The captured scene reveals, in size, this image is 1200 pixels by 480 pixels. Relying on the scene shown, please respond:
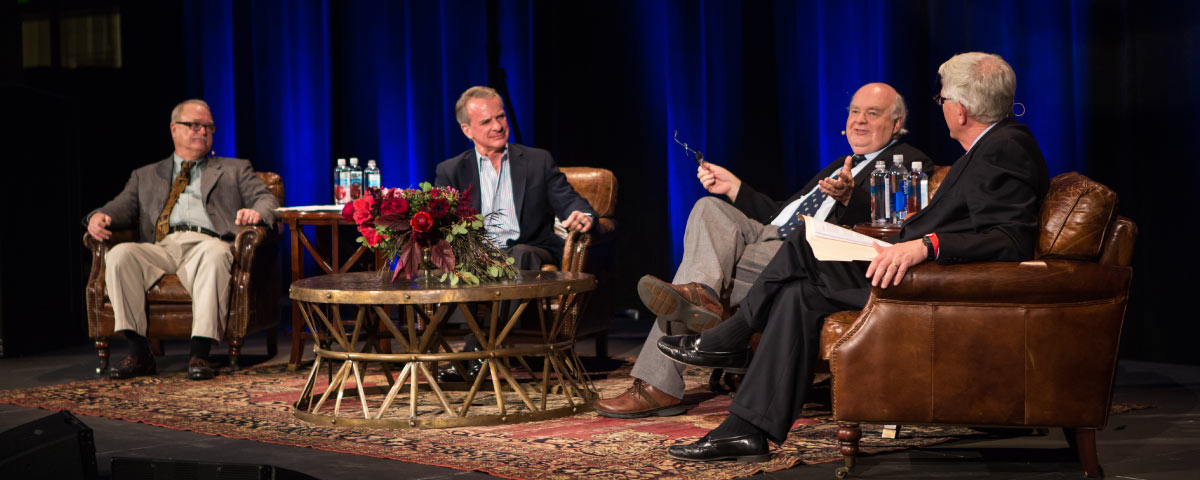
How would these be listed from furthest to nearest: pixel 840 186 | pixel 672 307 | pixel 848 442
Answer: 1. pixel 840 186
2. pixel 672 307
3. pixel 848 442

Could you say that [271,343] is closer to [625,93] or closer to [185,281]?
[185,281]

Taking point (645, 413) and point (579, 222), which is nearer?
point (645, 413)

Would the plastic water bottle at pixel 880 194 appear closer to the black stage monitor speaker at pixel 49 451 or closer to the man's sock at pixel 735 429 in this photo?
the man's sock at pixel 735 429

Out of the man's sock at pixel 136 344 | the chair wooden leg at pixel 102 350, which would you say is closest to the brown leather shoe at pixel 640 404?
the man's sock at pixel 136 344

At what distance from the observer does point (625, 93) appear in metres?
6.24

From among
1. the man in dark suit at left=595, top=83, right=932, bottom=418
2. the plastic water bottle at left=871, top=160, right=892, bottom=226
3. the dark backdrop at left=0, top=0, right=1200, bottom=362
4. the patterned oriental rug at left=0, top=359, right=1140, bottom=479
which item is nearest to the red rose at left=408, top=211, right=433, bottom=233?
the patterned oriental rug at left=0, top=359, right=1140, bottom=479

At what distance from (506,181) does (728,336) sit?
6.07 ft

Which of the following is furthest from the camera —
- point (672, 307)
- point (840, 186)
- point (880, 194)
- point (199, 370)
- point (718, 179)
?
point (199, 370)

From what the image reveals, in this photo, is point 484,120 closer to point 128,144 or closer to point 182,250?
point 182,250

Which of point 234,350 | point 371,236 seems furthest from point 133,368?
point 371,236

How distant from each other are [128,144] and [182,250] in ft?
8.43

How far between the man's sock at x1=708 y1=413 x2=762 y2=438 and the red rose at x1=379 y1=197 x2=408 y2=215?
1261 mm

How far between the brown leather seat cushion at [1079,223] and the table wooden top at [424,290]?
56.5 inches

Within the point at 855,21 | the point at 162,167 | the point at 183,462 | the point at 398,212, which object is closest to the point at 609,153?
the point at 855,21
